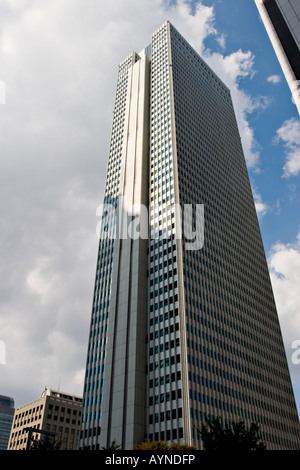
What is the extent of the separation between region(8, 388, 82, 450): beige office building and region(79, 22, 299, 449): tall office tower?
183 ft

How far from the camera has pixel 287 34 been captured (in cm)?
3547

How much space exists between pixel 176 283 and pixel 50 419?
84972mm

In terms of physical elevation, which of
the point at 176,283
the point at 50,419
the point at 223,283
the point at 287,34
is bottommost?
the point at 50,419

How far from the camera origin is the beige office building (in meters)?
137

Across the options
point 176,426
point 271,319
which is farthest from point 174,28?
point 176,426

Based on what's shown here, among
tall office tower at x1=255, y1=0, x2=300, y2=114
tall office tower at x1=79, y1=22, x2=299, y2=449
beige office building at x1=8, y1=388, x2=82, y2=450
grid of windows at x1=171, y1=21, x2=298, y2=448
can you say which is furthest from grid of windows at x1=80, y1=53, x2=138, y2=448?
tall office tower at x1=255, y1=0, x2=300, y2=114

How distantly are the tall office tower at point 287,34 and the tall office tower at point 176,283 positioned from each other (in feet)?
196

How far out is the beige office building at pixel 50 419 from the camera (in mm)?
137250

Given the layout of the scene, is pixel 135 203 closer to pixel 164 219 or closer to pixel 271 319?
pixel 164 219

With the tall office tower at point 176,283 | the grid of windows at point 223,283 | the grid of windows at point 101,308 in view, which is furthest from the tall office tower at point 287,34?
the grid of windows at point 101,308

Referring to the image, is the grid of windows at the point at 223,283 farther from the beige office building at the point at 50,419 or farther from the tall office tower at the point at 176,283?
the beige office building at the point at 50,419

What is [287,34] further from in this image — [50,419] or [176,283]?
[50,419]

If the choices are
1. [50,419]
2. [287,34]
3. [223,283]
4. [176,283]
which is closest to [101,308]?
[176,283]
